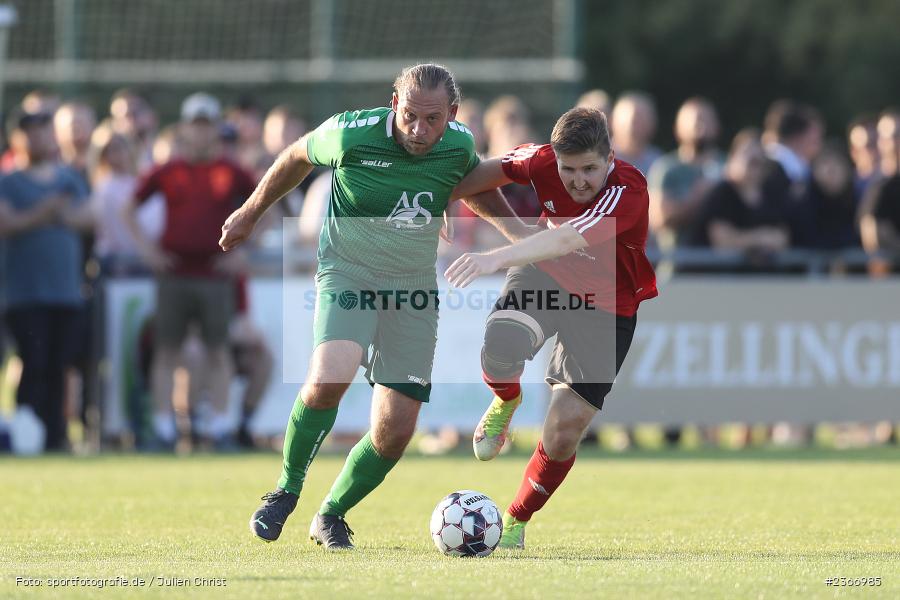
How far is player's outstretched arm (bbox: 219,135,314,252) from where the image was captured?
25.7ft

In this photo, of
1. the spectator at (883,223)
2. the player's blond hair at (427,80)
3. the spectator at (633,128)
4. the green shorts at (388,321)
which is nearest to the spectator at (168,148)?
the spectator at (633,128)

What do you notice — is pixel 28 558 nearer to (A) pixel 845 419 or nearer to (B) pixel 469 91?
(A) pixel 845 419

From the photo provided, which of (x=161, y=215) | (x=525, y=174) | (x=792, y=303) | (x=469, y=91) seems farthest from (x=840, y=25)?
(x=525, y=174)

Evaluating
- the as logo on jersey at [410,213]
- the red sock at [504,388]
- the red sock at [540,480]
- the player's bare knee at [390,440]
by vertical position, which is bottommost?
the red sock at [540,480]

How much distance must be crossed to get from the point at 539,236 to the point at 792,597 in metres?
2.05

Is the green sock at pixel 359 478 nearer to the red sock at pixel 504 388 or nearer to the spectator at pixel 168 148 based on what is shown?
the red sock at pixel 504 388

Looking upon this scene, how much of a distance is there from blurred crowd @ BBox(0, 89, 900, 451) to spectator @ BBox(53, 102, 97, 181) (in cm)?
2

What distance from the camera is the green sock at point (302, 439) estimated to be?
771 centimetres

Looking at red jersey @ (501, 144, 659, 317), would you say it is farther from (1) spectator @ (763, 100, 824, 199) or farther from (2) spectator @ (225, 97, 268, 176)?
(2) spectator @ (225, 97, 268, 176)

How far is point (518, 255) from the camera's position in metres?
7.19

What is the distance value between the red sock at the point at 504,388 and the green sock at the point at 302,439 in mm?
857

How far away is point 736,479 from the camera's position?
38.2ft

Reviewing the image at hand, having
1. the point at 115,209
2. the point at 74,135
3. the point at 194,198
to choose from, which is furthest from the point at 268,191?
the point at 74,135

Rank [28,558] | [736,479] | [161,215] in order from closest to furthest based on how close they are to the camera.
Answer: [28,558]
[736,479]
[161,215]
